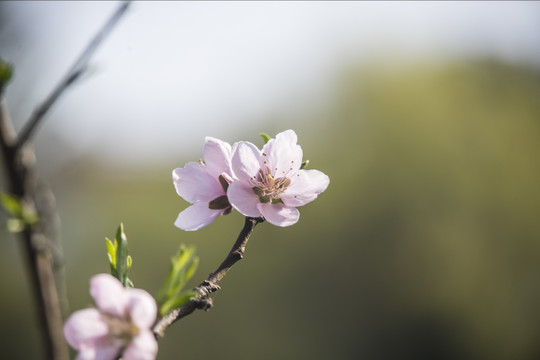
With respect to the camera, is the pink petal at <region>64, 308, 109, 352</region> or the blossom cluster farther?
the blossom cluster

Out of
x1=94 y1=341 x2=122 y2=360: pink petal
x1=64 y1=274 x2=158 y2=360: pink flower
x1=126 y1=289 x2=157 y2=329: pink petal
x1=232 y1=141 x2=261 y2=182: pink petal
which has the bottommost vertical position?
x1=94 y1=341 x2=122 y2=360: pink petal

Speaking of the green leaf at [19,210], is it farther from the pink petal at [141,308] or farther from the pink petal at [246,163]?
the pink petal at [246,163]

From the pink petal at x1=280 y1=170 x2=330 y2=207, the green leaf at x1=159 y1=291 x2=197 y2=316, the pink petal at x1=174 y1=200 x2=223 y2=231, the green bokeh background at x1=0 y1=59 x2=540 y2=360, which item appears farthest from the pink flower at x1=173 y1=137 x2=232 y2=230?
the green bokeh background at x1=0 y1=59 x2=540 y2=360

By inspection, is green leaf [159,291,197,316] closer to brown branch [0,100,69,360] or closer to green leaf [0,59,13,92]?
brown branch [0,100,69,360]

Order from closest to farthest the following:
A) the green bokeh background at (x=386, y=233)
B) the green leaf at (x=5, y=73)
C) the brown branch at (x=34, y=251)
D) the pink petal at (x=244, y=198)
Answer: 1. the brown branch at (x=34, y=251)
2. the green leaf at (x=5, y=73)
3. the pink petal at (x=244, y=198)
4. the green bokeh background at (x=386, y=233)

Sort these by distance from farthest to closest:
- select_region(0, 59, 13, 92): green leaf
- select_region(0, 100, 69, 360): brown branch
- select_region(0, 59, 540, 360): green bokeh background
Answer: select_region(0, 59, 540, 360): green bokeh background → select_region(0, 59, 13, 92): green leaf → select_region(0, 100, 69, 360): brown branch

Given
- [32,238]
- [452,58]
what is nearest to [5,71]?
[32,238]

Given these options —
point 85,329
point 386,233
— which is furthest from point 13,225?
point 386,233

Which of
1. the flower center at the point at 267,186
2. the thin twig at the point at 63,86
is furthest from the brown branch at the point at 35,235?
the flower center at the point at 267,186
